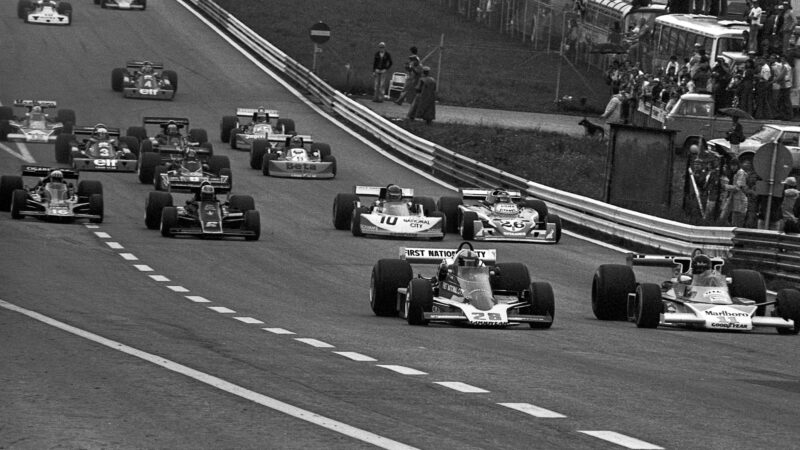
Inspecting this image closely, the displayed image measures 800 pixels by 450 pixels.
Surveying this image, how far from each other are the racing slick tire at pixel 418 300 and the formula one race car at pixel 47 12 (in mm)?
42925

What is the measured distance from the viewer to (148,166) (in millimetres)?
32719

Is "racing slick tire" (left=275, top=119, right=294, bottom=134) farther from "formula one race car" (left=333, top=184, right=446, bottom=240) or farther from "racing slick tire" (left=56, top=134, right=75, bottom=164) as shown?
"formula one race car" (left=333, top=184, right=446, bottom=240)

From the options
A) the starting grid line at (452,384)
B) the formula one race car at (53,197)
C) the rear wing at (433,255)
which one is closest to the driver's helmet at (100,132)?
the formula one race car at (53,197)

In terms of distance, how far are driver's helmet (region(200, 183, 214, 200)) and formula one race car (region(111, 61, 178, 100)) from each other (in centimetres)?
2066

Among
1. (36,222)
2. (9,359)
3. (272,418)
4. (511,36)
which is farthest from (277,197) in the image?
(511,36)

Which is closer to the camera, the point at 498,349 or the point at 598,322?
the point at 498,349

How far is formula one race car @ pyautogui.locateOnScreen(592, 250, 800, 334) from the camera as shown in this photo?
17.9 metres

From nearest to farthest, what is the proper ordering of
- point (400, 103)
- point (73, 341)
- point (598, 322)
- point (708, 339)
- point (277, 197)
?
1. point (73, 341)
2. point (708, 339)
3. point (598, 322)
4. point (277, 197)
5. point (400, 103)

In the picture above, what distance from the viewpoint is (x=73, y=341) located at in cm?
1312

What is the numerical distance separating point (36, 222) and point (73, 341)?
14.2 meters

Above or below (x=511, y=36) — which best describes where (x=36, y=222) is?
below

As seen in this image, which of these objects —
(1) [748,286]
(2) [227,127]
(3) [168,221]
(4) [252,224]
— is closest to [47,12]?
(2) [227,127]

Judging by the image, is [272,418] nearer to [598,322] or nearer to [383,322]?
[383,322]

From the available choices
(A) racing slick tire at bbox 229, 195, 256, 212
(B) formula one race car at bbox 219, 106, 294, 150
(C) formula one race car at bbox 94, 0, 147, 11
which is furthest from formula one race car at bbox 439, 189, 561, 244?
(C) formula one race car at bbox 94, 0, 147, 11
